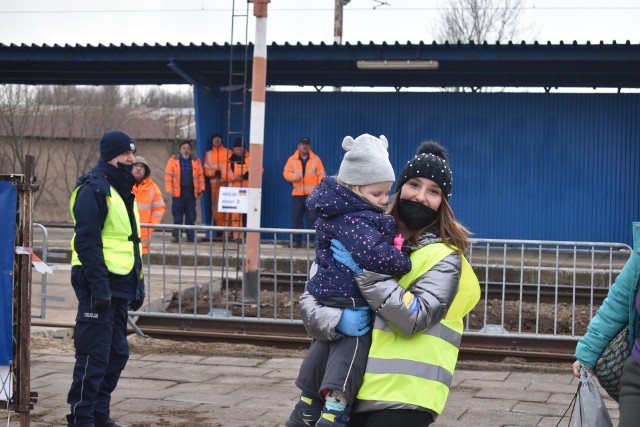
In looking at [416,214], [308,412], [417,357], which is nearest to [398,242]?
[416,214]

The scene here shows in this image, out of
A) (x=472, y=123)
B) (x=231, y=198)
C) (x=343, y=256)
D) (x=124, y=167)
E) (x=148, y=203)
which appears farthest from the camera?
(x=472, y=123)

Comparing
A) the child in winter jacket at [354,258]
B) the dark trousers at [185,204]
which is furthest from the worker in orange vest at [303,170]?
the child in winter jacket at [354,258]

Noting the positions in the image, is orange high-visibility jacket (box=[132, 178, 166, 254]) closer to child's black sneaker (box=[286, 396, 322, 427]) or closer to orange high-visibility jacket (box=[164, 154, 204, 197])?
orange high-visibility jacket (box=[164, 154, 204, 197])

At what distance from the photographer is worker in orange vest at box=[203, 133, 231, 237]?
18.7m

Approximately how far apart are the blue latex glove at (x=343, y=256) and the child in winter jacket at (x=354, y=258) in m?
0.02

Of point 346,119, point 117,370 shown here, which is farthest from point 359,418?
point 346,119

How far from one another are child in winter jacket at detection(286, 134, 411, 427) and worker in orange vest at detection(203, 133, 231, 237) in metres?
14.8

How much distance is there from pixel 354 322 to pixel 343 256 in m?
0.25

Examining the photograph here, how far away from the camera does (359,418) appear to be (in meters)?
3.67

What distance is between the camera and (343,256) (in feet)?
12.2

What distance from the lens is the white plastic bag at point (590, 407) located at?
391 cm

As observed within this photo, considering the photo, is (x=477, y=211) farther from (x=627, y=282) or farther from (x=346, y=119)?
(x=627, y=282)

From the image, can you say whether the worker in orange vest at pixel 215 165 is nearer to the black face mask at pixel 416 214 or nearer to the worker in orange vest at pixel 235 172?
the worker in orange vest at pixel 235 172

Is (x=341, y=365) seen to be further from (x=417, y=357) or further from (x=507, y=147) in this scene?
(x=507, y=147)
